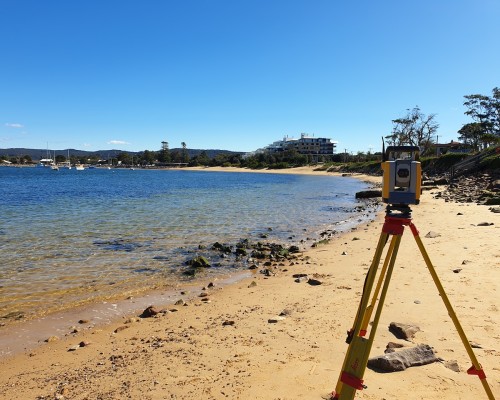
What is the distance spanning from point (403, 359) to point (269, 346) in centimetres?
184

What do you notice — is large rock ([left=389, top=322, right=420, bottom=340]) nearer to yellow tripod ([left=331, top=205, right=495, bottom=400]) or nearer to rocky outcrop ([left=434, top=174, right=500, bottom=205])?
yellow tripod ([left=331, top=205, right=495, bottom=400])

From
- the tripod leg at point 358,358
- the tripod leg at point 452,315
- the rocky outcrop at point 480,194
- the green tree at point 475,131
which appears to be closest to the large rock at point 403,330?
the tripod leg at point 452,315

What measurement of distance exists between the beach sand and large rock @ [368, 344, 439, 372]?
0.23ft

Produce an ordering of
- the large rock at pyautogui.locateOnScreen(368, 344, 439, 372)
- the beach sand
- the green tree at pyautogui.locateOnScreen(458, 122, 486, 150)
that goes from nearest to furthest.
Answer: the beach sand
the large rock at pyautogui.locateOnScreen(368, 344, 439, 372)
the green tree at pyautogui.locateOnScreen(458, 122, 486, 150)

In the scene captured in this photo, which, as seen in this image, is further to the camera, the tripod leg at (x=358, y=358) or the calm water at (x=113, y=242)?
the calm water at (x=113, y=242)

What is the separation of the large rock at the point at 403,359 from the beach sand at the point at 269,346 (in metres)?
0.07

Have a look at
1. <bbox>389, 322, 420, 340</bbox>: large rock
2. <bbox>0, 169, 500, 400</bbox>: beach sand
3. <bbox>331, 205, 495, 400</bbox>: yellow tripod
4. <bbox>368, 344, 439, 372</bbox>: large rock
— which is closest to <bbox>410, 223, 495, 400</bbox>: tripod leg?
<bbox>331, 205, 495, 400</bbox>: yellow tripod

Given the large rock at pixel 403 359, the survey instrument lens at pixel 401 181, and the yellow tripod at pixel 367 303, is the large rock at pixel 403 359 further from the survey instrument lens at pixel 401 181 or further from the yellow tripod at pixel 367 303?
the survey instrument lens at pixel 401 181

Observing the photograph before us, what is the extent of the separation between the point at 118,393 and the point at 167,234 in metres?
13.1

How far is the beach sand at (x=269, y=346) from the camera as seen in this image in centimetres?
425

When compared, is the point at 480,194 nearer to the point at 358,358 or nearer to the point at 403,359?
the point at 403,359

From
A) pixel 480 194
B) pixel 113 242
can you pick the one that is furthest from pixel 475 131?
pixel 113 242

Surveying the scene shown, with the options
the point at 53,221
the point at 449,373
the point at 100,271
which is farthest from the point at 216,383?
the point at 53,221

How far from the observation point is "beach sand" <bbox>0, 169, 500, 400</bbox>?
425 cm
